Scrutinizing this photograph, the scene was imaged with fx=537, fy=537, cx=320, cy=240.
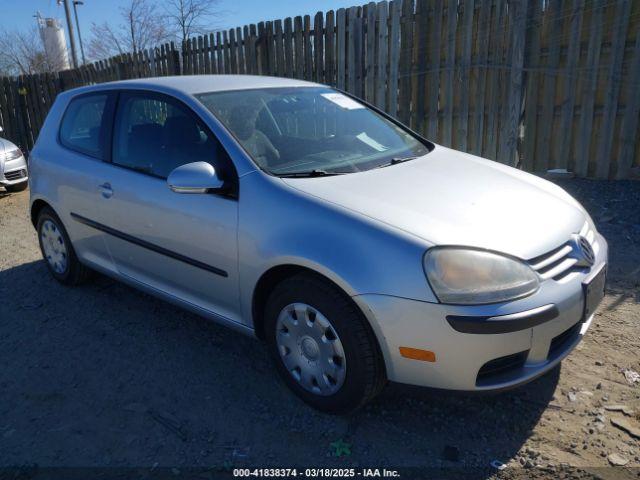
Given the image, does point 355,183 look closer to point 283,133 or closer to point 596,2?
point 283,133

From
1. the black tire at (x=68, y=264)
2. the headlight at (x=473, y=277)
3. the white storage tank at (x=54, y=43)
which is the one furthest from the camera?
the white storage tank at (x=54, y=43)

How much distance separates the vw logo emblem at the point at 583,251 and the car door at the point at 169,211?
1.69 metres

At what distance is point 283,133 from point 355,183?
0.69 metres

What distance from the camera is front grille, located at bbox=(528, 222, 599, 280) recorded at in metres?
2.37

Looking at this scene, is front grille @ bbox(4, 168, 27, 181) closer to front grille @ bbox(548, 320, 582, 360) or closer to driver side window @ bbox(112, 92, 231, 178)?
driver side window @ bbox(112, 92, 231, 178)

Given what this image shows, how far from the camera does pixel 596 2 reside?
5.52 meters

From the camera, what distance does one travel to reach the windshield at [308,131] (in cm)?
304

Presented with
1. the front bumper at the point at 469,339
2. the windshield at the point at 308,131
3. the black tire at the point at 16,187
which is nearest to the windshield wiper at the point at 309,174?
the windshield at the point at 308,131

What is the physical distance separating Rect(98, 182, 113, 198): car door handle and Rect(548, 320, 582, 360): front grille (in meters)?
2.81

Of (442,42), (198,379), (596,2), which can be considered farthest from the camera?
(442,42)

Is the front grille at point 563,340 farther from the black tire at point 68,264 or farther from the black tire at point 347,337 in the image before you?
the black tire at point 68,264

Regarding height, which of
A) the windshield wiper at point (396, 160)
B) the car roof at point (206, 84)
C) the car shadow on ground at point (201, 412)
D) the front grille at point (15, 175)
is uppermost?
the car roof at point (206, 84)

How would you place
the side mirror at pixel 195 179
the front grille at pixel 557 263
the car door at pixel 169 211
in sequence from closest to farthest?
the front grille at pixel 557 263
the side mirror at pixel 195 179
the car door at pixel 169 211

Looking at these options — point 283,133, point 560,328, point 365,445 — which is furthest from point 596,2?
point 365,445
